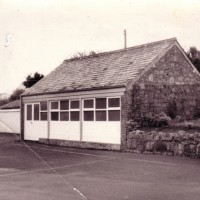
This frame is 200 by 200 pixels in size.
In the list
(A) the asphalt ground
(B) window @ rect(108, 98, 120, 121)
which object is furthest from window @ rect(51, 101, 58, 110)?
(A) the asphalt ground

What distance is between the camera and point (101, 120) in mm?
23328

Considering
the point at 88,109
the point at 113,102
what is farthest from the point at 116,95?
the point at 88,109

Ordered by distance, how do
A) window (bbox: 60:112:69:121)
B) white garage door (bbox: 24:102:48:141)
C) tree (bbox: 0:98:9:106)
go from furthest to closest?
tree (bbox: 0:98:9:106) < white garage door (bbox: 24:102:48:141) < window (bbox: 60:112:69:121)

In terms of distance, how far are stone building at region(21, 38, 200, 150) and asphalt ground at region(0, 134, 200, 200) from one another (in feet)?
14.9

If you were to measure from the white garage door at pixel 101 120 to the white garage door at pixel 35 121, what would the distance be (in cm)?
445

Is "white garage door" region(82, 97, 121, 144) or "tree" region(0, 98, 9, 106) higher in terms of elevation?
"tree" region(0, 98, 9, 106)

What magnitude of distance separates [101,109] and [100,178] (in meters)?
11.1

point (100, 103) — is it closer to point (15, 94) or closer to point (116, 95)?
point (116, 95)

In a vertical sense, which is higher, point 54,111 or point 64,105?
point 64,105

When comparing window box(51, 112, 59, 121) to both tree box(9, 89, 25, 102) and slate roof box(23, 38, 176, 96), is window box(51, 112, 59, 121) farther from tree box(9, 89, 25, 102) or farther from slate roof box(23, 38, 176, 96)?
tree box(9, 89, 25, 102)

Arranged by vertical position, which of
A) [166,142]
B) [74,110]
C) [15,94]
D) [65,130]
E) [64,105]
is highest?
[15,94]

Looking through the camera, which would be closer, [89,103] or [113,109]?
[113,109]

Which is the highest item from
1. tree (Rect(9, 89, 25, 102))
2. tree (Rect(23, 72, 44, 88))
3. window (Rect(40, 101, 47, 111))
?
tree (Rect(23, 72, 44, 88))

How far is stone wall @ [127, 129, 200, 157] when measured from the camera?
17547 millimetres
